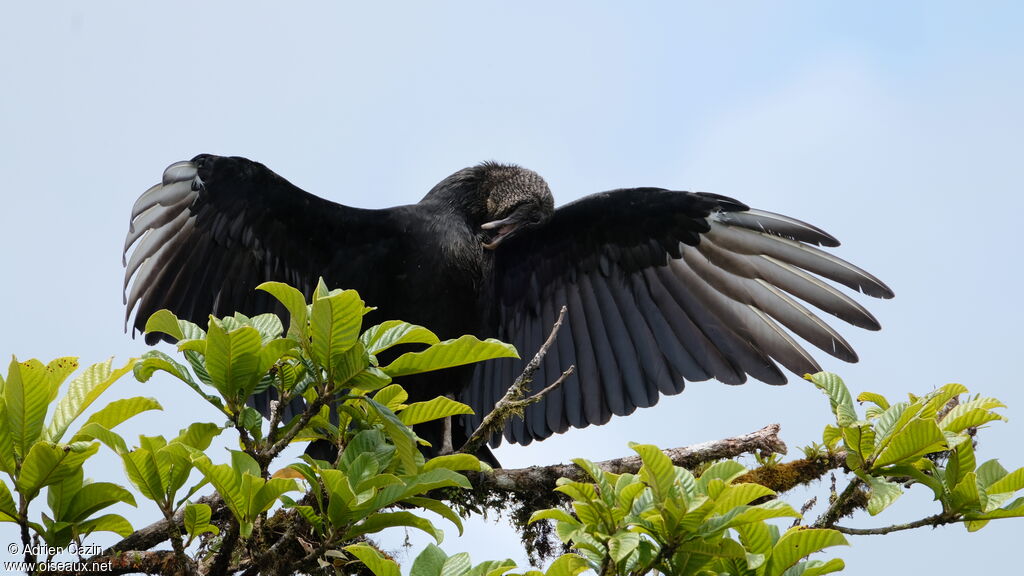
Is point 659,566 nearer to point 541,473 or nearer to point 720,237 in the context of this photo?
point 541,473

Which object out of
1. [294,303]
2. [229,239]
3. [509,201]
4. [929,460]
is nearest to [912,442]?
[929,460]

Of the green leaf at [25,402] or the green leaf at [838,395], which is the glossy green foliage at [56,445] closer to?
the green leaf at [25,402]

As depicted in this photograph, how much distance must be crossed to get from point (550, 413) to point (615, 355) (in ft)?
1.65

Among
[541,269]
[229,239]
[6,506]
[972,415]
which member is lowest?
[972,415]

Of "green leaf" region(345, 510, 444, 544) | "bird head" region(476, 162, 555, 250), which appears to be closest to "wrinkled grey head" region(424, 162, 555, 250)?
"bird head" region(476, 162, 555, 250)

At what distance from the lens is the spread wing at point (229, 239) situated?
5465mm

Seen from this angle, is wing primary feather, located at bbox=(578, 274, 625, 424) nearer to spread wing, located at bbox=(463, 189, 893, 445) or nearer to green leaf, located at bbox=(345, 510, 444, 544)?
spread wing, located at bbox=(463, 189, 893, 445)

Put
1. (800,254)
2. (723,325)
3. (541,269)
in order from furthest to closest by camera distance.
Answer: (541,269) → (723,325) → (800,254)

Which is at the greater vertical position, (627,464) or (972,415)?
(627,464)

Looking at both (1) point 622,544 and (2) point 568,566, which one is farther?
(2) point 568,566

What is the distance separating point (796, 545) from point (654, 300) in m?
3.48

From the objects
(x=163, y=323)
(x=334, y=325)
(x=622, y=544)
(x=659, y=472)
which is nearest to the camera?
(x=622, y=544)

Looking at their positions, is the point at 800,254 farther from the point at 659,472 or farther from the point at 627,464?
the point at 659,472

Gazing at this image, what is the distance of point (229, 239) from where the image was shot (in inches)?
221
